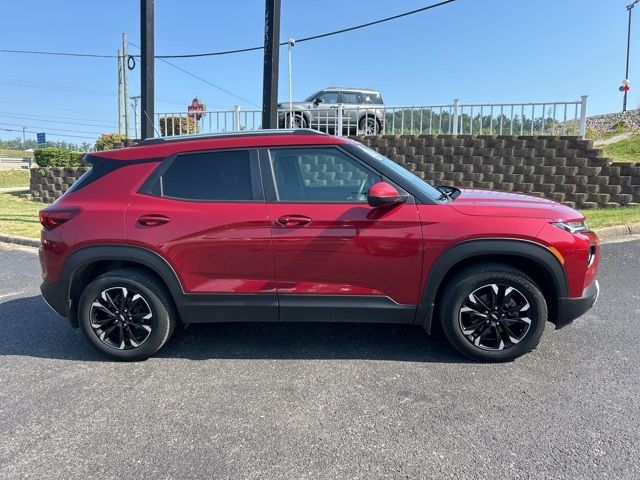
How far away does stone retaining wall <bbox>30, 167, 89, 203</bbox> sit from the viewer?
1479 cm

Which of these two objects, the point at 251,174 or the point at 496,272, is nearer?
the point at 496,272

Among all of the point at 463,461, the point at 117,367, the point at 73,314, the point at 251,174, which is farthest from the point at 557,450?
the point at 73,314

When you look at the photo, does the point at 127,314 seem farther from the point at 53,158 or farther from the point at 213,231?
the point at 53,158

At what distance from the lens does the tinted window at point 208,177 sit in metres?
3.82

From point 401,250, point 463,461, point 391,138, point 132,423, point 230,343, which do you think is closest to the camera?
point 463,461

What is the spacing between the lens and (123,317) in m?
3.89

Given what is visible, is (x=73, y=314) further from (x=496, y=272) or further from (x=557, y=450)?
(x=557, y=450)

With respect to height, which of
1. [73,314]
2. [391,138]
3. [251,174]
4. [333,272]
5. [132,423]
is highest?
[391,138]

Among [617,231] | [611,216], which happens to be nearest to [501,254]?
[617,231]

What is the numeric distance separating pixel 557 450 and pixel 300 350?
203cm

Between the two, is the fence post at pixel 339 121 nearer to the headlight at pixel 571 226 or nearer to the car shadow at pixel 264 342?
the car shadow at pixel 264 342

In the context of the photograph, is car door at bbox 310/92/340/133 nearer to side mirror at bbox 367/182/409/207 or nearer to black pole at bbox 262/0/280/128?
black pole at bbox 262/0/280/128

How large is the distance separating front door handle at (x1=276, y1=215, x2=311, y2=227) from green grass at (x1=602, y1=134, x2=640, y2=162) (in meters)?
11.0

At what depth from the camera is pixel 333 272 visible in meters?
3.65
